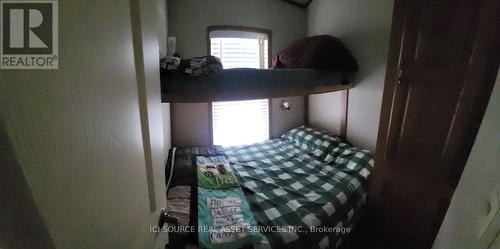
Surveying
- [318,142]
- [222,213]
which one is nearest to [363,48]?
[318,142]

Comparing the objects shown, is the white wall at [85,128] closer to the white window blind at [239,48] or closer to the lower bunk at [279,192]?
the lower bunk at [279,192]

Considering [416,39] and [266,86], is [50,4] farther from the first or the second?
[416,39]

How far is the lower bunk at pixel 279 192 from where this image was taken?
3.50 feet

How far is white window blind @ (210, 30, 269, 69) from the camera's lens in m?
2.30

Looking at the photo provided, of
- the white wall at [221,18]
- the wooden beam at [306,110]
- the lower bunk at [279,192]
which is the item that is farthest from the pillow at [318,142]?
the white wall at [221,18]

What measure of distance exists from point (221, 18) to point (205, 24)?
8.2 inches

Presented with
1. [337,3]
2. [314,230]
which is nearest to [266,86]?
[314,230]

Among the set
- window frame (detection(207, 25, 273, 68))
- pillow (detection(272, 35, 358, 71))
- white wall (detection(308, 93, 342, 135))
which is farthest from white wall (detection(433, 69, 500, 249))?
window frame (detection(207, 25, 273, 68))

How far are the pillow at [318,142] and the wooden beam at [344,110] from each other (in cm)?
10

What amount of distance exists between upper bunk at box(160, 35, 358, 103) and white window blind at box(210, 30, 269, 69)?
0.44 meters

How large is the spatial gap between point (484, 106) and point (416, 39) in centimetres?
49

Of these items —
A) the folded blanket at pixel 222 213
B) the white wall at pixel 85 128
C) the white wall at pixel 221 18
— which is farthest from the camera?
the white wall at pixel 221 18

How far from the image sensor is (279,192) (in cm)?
144

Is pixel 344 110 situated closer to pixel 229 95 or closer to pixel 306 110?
pixel 306 110
